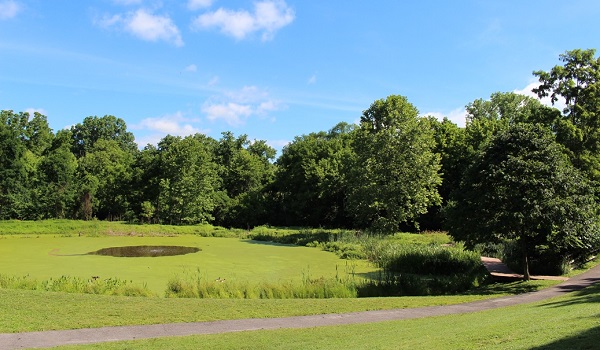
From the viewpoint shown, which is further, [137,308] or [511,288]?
[511,288]

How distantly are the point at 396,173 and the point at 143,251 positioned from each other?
20869 millimetres

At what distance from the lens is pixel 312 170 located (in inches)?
2302

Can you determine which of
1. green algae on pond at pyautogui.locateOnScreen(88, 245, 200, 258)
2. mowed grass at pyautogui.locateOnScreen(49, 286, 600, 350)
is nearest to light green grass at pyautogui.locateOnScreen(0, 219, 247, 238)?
green algae on pond at pyautogui.locateOnScreen(88, 245, 200, 258)

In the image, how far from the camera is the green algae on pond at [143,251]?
1098 inches

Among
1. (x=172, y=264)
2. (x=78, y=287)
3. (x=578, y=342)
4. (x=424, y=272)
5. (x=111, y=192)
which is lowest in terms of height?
(x=424, y=272)

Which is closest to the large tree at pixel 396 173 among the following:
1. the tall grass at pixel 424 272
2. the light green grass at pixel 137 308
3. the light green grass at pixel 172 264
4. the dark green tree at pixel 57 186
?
the light green grass at pixel 172 264

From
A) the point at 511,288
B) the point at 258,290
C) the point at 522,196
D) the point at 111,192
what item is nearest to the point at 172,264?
the point at 258,290

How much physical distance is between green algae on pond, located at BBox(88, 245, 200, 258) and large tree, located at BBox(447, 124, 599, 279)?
18.8 metres

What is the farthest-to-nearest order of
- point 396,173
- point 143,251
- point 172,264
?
point 396,173, point 143,251, point 172,264

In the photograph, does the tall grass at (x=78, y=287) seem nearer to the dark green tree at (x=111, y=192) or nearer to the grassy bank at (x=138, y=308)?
the grassy bank at (x=138, y=308)

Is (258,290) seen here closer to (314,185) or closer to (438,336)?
(438,336)

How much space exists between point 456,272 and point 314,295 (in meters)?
8.45

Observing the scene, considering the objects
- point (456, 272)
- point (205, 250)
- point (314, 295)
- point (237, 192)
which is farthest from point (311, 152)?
point (314, 295)

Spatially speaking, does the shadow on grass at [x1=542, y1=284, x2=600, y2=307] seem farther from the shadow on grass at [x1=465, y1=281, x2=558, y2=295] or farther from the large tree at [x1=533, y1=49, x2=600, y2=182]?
the large tree at [x1=533, y1=49, x2=600, y2=182]
